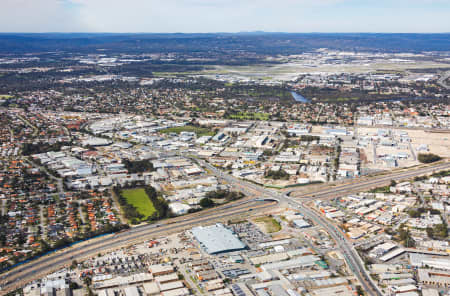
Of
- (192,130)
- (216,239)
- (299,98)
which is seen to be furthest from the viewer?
(299,98)

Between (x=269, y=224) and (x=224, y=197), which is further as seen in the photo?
(x=224, y=197)

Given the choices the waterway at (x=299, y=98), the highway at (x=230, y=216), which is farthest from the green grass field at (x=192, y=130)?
the waterway at (x=299, y=98)

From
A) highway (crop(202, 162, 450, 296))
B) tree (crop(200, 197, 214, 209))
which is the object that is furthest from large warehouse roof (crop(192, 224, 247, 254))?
highway (crop(202, 162, 450, 296))

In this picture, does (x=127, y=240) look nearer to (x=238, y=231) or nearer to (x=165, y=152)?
(x=238, y=231)

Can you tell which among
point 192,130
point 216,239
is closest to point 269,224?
point 216,239

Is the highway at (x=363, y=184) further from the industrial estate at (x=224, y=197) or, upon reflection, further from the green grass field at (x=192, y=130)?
the green grass field at (x=192, y=130)

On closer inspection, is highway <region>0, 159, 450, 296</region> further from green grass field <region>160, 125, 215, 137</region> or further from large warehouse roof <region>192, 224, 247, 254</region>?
green grass field <region>160, 125, 215, 137</region>

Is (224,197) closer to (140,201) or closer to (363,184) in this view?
(140,201)
